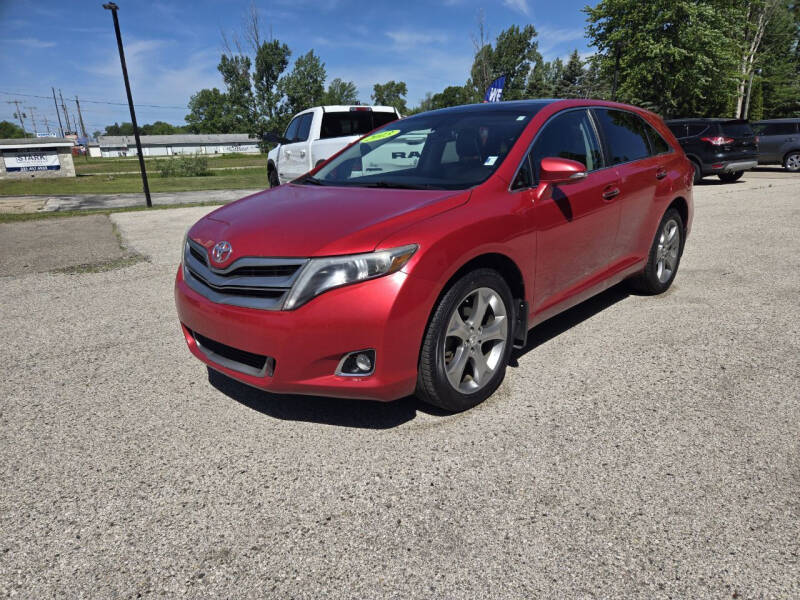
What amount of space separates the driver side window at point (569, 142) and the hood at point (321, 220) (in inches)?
29.4

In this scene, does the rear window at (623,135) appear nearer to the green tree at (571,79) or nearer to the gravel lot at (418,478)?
the gravel lot at (418,478)

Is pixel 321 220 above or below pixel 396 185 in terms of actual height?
below

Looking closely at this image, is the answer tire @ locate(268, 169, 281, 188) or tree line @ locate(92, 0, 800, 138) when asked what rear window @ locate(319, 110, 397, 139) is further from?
tree line @ locate(92, 0, 800, 138)

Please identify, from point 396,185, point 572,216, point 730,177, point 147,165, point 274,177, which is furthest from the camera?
point 147,165

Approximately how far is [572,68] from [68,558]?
70678 mm

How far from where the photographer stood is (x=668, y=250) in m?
4.80

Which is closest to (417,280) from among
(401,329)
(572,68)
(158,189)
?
(401,329)

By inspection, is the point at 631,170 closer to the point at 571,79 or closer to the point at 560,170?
the point at 560,170

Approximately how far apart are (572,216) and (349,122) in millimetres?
7872

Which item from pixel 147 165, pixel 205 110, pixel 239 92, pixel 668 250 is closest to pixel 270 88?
pixel 239 92

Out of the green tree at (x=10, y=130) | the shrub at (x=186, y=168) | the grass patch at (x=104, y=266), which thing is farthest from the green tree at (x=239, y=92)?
the green tree at (x=10, y=130)

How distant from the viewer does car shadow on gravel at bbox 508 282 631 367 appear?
148 inches

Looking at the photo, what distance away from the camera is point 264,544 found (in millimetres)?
1976

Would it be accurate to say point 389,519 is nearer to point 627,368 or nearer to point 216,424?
point 216,424
